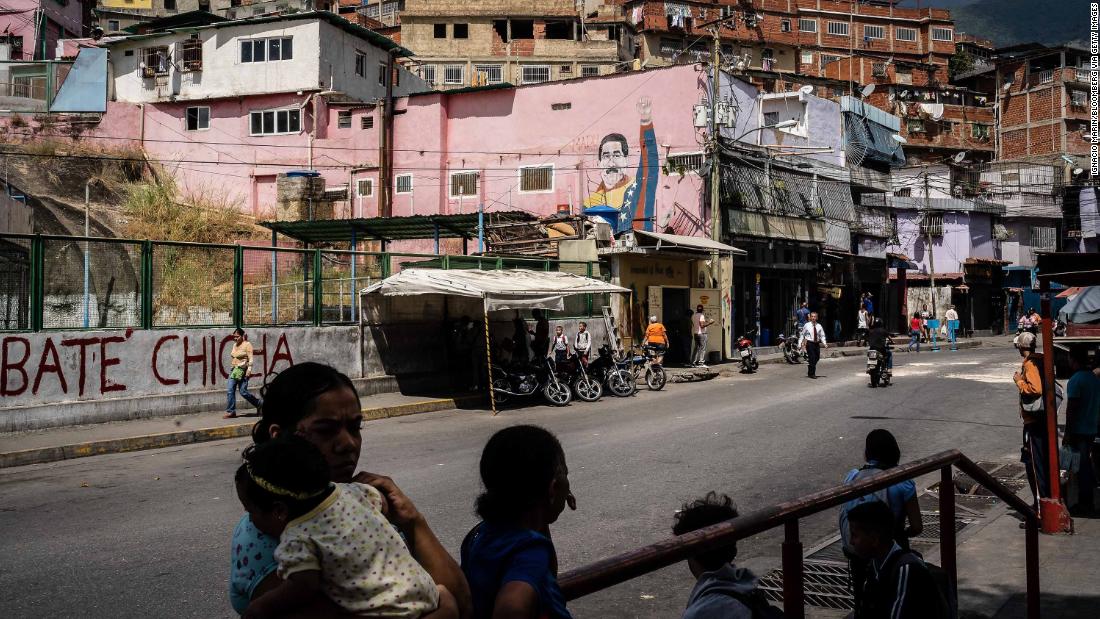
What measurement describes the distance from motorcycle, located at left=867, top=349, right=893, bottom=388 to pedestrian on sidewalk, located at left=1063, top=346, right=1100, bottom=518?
39.0 feet

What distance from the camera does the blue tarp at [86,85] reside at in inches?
1667

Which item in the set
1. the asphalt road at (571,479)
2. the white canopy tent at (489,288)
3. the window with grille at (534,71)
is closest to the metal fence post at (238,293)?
the white canopy tent at (489,288)

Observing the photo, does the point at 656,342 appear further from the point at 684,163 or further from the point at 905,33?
the point at 905,33

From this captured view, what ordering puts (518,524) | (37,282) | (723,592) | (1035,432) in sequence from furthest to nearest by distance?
(37,282) → (1035,432) → (723,592) → (518,524)

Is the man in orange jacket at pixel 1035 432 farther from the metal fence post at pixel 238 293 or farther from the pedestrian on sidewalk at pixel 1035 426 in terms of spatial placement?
the metal fence post at pixel 238 293

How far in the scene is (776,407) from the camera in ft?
58.1

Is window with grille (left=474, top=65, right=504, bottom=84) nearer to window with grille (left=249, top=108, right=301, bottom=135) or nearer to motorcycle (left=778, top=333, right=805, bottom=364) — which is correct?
window with grille (left=249, top=108, right=301, bottom=135)

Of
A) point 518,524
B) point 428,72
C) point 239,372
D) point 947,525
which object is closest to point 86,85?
point 428,72

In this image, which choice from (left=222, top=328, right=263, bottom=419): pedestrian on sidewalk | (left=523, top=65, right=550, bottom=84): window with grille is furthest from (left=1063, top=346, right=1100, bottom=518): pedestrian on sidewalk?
(left=523, top=65, right=550, bottom=84): window with grille

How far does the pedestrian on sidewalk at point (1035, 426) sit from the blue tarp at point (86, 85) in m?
43.0

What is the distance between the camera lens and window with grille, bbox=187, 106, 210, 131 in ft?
141

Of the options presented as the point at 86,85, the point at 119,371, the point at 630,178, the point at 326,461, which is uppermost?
the point at 86,85

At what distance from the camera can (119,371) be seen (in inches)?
632

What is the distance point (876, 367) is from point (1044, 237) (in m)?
44.4
